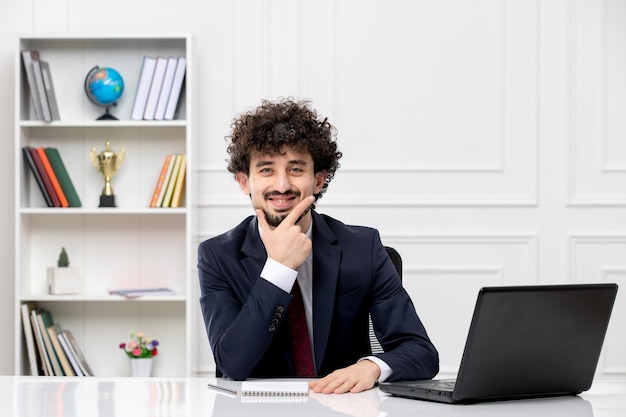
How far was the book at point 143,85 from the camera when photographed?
383cm

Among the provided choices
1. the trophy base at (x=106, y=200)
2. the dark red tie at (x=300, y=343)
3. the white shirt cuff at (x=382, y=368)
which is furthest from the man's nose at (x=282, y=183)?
the trophy base at (x=106, y=200)

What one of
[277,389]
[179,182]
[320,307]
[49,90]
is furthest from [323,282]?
[49,90]

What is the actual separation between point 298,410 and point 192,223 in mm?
2467

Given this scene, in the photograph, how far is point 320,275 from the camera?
2.02 meters

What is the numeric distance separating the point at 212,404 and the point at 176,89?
8.32ft

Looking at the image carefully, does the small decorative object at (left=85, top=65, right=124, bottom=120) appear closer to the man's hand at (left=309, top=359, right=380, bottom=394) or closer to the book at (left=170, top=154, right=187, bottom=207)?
the book at (left=170, top=154, right=187, bottom=207)

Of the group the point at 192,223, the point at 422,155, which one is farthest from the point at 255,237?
the point at 422,155

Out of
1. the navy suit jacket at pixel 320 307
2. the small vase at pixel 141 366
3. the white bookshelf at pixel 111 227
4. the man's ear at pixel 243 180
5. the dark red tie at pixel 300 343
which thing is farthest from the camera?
the white bookshelf at pixel 111 227

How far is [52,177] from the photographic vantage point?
384cm

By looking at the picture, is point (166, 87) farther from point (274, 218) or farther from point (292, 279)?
point (292, 279)

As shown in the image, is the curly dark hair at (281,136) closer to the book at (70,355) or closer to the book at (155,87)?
the book at (155,87)

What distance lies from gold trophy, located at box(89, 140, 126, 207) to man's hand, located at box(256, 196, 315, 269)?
6.60ft

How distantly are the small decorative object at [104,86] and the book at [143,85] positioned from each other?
92mm

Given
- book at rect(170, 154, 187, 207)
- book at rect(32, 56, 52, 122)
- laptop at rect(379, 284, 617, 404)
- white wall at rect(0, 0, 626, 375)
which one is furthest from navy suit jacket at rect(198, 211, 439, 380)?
book at rect(32, 56, 52, 122)
